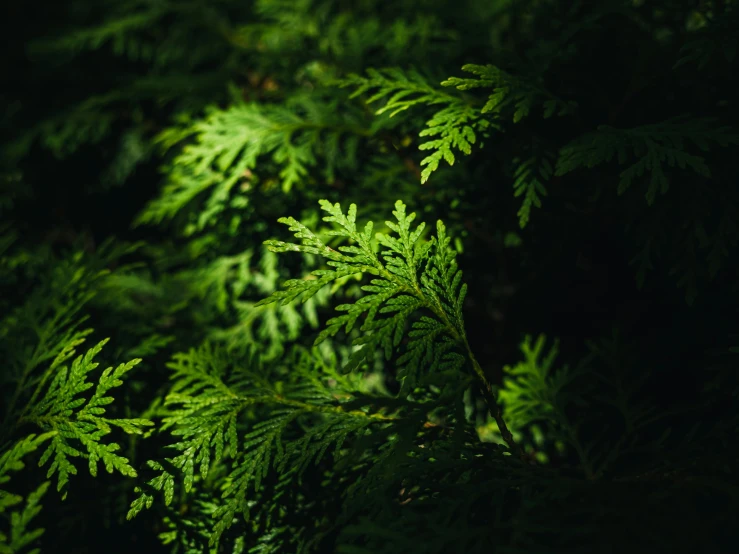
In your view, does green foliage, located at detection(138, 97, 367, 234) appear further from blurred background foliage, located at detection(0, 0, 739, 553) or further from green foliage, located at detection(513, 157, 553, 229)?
green foliage, located at detection(513, 157, 553, 229)

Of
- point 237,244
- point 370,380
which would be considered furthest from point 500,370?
point 237,244

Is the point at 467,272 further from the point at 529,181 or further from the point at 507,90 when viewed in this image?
the point at 507,90

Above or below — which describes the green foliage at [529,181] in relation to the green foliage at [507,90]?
below

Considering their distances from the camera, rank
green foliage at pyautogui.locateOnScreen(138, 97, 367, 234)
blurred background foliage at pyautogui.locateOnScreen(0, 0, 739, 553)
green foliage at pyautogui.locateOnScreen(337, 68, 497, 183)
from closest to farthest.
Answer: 1. blurred background foliage at pyautogui.locateOnScreen(0, 0, 739, 553)
2. green foliage at pyautogui.locateOnScreen(337, 68, 497, 183)
3. green foliage at pyautogui.locateOnScreen(138, 97, 367, 234)

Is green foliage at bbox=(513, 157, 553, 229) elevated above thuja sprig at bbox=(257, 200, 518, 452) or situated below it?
above

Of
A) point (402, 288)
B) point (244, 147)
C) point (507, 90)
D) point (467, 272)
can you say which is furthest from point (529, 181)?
point (244, 147)

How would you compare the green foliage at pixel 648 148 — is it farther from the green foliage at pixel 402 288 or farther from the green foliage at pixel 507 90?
the green foliage at pixel 402 288

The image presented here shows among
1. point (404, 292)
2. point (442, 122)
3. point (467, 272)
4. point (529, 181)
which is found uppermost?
point (442, 122)

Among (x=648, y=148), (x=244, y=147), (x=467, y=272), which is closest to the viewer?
(x=648, y=148)

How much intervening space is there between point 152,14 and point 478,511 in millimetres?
3656

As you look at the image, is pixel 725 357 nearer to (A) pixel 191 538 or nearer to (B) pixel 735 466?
(B) pixel 735 466

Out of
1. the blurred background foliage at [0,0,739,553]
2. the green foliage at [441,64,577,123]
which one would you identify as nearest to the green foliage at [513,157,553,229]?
the blurred background foliage at [0,0,739,553]

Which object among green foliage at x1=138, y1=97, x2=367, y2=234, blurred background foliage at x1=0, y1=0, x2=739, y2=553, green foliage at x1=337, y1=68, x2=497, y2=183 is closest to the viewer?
blurred background foliage at x1=0, y1=0, x2=739, y2=553

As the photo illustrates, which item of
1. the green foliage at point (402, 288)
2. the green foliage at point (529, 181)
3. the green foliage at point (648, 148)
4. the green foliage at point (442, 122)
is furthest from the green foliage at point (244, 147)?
the green foliage at point (648, 148)
